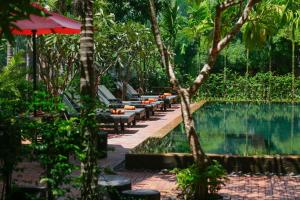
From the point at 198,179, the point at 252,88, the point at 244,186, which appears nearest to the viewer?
the point at 198,179

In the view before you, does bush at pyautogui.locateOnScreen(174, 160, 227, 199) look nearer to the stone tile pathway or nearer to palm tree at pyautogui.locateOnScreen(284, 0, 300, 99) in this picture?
the stone tile pathway

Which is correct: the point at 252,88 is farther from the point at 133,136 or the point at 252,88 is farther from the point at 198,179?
the point at 198,179

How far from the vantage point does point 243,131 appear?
14.7 m

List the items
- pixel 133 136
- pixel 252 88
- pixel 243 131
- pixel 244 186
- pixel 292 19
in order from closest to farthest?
pixel 244 186
pixel 133 136
pixel 243 131
pixel 292 19
pixel 252 88

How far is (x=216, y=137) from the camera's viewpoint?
13.4 metres

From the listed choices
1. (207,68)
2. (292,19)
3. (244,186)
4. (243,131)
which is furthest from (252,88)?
(207,68)

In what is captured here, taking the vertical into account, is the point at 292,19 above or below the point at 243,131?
above

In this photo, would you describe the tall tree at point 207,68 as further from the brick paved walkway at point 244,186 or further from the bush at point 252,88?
the bush at point 252,88

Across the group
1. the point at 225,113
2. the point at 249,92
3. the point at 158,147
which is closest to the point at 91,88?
the point at 158,147

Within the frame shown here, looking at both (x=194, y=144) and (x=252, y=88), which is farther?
(x=252, y=88)

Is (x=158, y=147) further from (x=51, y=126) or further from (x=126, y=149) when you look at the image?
(x=51, y=126)

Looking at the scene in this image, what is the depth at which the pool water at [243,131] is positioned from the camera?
1109 cm

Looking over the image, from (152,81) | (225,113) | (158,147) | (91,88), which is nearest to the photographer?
(91,88)

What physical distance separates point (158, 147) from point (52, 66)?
514 cm
